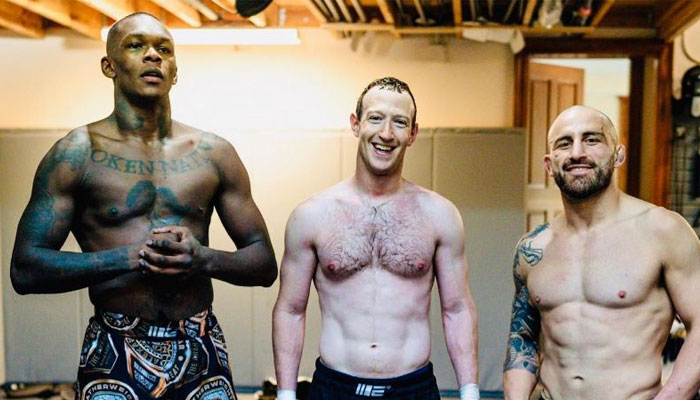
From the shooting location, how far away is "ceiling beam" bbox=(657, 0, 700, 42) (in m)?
4.81

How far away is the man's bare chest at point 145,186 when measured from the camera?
2.35 metres

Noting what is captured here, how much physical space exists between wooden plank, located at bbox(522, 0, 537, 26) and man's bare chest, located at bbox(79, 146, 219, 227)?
2.82 metres

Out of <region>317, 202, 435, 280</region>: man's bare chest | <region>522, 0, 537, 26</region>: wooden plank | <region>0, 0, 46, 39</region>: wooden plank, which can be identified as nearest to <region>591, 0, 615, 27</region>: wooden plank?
<region>522, 0, 537, 26</region>: wooden plank

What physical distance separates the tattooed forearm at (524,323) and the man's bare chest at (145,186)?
3.74 feet

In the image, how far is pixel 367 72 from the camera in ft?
18.9

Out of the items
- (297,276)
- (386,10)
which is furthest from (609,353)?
(386,10)

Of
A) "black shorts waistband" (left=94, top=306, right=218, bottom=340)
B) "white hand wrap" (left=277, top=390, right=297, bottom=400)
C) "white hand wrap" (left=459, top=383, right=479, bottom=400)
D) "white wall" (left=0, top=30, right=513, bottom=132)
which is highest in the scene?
"white wall" (left=0, top=30, right=513, bottom=132)

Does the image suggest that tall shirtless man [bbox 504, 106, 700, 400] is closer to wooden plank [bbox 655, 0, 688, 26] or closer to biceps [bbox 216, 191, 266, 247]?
biceps [bbox 216, 191, 266, 247]

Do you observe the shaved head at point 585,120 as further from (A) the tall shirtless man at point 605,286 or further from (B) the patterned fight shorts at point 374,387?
(B) the patterned fight shorts at point 374,387

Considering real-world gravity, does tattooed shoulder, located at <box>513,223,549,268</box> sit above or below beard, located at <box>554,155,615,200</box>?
below

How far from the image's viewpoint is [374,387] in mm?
2510

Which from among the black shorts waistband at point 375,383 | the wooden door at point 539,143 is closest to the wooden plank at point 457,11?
the wooden door at point 539,143

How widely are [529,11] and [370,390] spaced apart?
3.08 meters

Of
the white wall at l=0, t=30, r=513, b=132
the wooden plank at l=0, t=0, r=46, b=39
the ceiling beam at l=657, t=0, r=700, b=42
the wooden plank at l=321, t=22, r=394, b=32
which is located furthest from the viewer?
the white wall at l=0, t=30, r=513, b=132
